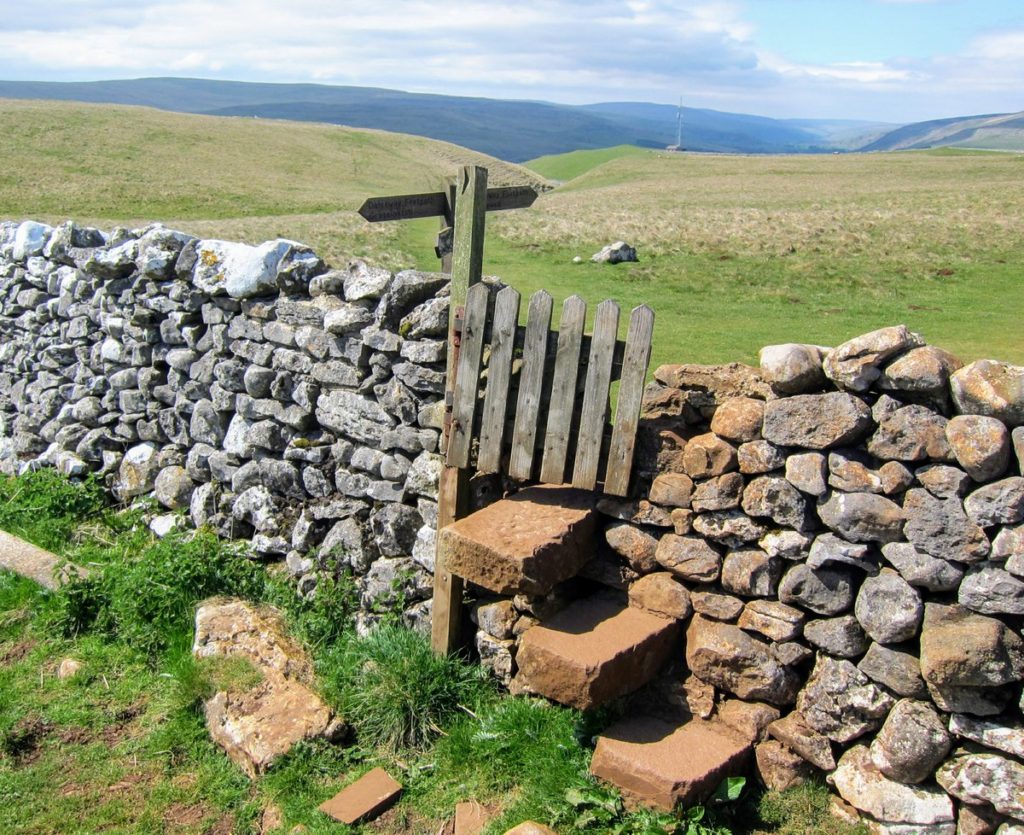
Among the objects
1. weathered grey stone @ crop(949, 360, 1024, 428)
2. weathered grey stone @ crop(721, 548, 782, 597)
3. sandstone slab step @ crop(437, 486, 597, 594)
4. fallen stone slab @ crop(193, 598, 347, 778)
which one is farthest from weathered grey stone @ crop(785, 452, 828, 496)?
fallen stone slab @ crop(193, 598, 347, 778)

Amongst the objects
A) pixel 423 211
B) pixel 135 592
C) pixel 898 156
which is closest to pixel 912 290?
pixel 423 211

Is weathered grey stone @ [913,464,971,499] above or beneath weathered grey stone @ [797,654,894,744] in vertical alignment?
above

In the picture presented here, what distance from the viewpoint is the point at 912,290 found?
20156 mm

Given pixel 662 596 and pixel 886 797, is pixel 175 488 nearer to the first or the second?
pixel 662 596

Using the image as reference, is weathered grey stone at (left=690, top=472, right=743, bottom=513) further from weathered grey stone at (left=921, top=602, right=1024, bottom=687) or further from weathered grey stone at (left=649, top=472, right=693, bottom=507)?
weathered grey stone at (left=921, top=602, right=1024, bottom=687)

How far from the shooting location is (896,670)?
4.50 metres

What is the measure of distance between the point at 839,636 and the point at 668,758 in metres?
1.15

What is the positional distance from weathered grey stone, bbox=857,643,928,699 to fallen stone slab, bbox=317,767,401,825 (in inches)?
110

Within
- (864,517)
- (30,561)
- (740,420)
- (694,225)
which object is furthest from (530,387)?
(694,225)

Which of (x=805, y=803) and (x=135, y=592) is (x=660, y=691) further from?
(x=135, y=592)

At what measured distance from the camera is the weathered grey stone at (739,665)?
4.92 meters

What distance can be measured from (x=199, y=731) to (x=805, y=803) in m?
3.84

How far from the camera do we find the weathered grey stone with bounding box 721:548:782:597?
16.1ft

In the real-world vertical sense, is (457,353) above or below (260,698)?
above
